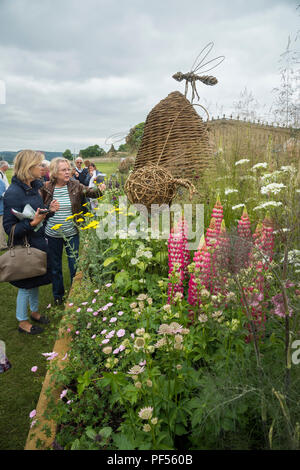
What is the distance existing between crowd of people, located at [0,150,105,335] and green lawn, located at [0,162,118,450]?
20cm

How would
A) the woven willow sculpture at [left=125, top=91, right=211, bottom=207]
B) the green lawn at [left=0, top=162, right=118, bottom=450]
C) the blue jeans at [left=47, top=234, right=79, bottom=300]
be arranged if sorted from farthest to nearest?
the woven willow sculpture at [left=125, top=91, right=211, bottom=207], the blue jeans at [left=47, top=234, right=79, bottom=300], the green lawn at [left=0, top=162, right=118, bottom=450]

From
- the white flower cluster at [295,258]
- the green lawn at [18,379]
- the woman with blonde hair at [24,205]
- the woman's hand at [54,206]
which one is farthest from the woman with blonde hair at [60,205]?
the white flower cluster at [295,258]

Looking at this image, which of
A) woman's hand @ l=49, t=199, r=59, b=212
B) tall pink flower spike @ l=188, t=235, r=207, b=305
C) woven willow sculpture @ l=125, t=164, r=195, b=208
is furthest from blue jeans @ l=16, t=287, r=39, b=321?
tall pink flower spike @ l=188, t=235, r=207, b=305

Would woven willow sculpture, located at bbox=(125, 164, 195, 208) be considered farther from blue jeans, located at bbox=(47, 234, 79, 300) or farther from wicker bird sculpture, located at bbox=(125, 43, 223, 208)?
A: blue jeans, located at bbox=(47, 234, 79, 300)

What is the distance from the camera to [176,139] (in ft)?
15.8

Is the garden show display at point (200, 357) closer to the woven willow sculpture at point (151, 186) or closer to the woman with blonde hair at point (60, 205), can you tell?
the woven willow sculpture at point (151, 186)

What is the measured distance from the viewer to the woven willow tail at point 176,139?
179 inches

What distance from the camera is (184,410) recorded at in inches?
50.2

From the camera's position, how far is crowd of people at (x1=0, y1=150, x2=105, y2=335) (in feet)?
10.4

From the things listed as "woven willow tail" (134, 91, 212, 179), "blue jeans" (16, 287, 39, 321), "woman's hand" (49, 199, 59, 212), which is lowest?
"blue jeans" (16, 287, 39, 321)

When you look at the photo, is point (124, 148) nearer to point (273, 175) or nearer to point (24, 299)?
point (24, 299)

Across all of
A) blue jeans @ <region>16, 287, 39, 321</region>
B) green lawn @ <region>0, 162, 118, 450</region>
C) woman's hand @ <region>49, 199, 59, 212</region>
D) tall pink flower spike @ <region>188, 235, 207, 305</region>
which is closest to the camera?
tall pink flower spike @ <region>188, 235, 207, 305</region>

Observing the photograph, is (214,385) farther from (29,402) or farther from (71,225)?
(71,225)

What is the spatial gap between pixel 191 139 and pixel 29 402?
170 inches
